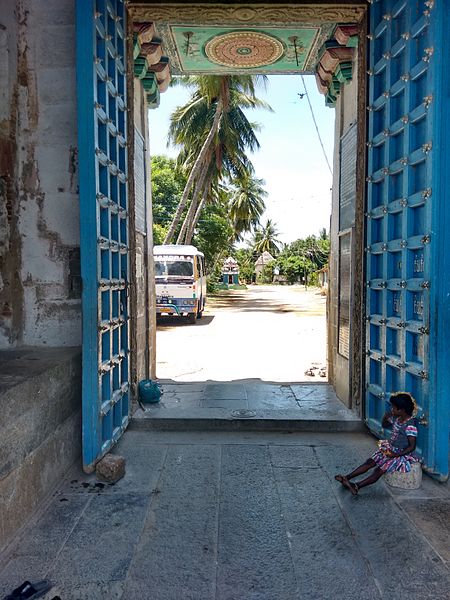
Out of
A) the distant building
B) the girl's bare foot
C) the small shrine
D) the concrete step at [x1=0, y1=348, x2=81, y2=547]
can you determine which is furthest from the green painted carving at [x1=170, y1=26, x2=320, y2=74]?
the distant building

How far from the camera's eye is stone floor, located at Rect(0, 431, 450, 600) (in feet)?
8.21

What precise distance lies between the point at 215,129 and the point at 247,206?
19.3m

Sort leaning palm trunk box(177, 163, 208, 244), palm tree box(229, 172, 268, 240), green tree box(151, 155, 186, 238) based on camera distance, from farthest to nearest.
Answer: palm tree box(229, 172, 268, 240) → green tree box(151, 155, 186, 238) → leaning palm trunk box(177, 163, 208, 244)

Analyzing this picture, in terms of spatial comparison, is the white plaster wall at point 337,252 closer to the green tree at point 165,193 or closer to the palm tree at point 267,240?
the green tree at point 165,193

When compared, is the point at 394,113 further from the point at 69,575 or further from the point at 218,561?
the point at 69,575

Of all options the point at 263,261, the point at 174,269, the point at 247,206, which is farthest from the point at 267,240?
the point at 174,269

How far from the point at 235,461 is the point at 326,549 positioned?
1424 millimetres

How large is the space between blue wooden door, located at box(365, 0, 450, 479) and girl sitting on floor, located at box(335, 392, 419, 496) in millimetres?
286

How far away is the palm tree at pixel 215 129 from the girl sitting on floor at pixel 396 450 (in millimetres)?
18358

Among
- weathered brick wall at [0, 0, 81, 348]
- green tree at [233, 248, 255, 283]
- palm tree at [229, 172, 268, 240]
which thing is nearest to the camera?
weathered brick wall at [0, 0, 81, 348]

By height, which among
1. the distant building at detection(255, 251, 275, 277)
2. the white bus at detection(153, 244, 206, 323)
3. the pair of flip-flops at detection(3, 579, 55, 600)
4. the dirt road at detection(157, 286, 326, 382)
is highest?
the distant building at detection(255, 251, 275, 277)

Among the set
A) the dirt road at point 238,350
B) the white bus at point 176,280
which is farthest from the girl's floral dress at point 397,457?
the white bus at point 176,280

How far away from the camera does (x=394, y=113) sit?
14.4ft

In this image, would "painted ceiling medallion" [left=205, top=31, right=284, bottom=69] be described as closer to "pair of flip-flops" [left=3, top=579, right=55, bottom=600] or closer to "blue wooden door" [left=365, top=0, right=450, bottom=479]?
"blue wooden door" [left=365, top=0, right=450, bottom=479]
